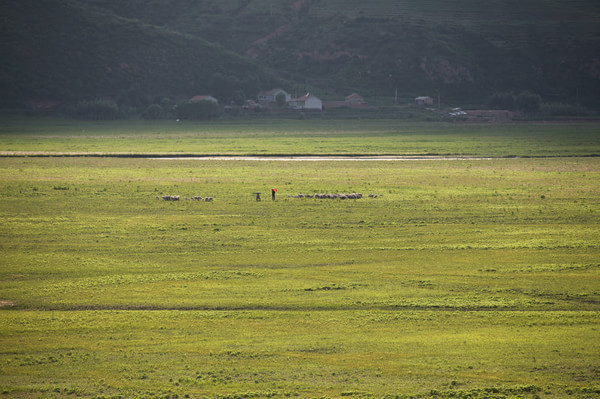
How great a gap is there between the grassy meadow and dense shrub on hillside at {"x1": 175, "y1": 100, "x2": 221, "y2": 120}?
296 ft

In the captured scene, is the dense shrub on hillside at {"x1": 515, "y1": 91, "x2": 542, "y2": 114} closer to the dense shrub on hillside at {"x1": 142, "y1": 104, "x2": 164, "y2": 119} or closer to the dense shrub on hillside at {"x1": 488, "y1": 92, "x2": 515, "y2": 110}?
the dense shrub on hillside at {"x1": 488, "y1": 92, "x2": 515, "y2": 110}

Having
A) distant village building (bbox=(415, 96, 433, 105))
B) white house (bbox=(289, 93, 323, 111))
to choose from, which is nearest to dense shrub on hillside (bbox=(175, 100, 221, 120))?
white house (bbox=(289, 93, 323, 111))

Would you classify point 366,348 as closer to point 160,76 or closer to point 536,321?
point 536,321

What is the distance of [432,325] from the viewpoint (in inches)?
933

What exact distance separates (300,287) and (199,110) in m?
126

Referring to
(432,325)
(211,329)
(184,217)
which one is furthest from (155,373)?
(184,217)

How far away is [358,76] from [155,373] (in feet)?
589

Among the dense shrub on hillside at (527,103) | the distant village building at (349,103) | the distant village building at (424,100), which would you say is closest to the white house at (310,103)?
the distant village building at (349,103)

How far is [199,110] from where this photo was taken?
492 ft

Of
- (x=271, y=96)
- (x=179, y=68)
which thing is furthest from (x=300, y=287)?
(x=179, y=68)

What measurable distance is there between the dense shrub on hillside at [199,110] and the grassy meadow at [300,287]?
90136mm

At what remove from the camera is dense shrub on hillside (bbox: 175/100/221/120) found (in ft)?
490

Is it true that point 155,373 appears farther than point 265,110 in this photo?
No

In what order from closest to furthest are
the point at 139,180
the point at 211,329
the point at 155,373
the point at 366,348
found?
the point at 155,373, the point at 366,348, the point at 211,329, the point at 139,180
